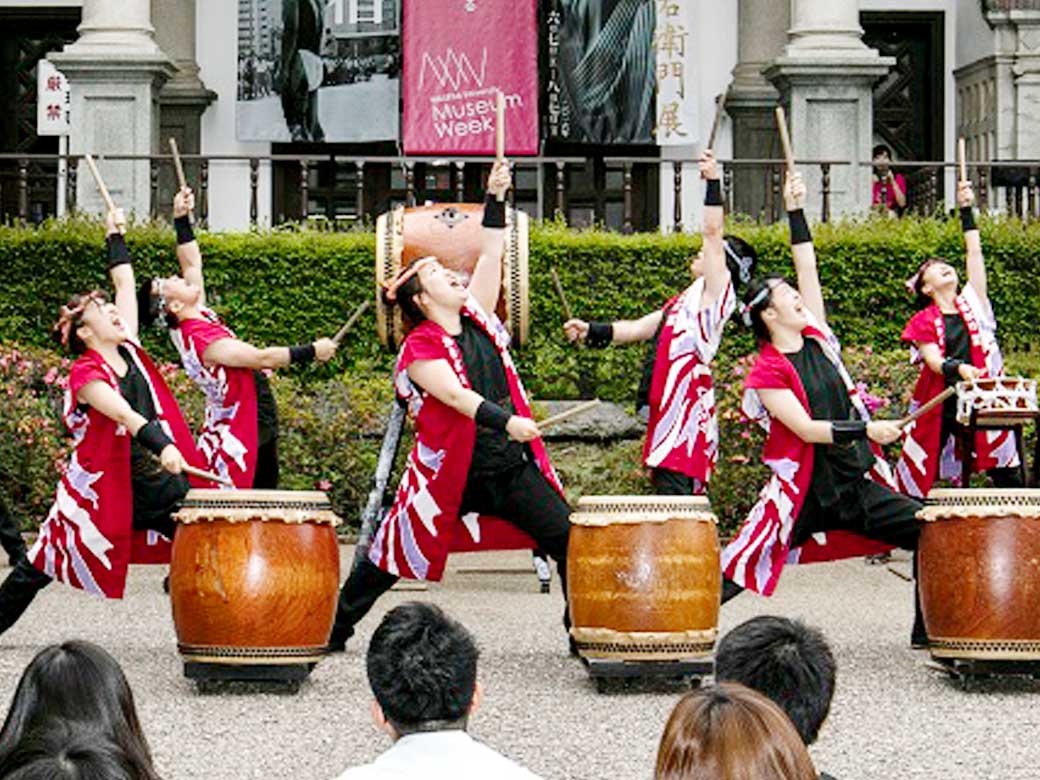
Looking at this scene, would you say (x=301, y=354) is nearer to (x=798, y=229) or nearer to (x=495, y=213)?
(x=495, y=213)

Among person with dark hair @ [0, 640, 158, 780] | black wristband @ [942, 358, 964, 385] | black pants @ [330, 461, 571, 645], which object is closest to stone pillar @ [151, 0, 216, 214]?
black wristband @ [942, 358, 964, 385]

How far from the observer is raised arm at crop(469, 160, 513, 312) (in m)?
10.0

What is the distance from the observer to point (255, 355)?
11180 mm

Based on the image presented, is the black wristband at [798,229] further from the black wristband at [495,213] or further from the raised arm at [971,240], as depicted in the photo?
the raised arm at [971,240]

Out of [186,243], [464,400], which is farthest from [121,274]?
[464,400]

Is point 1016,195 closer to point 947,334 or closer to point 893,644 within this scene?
point 947,334

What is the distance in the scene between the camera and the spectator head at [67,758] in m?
4.38

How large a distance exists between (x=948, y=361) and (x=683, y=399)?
1.82m

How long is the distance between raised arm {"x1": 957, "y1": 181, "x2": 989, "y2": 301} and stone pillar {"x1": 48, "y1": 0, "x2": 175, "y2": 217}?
7.19 meters

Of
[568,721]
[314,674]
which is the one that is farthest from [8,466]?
[568,721]

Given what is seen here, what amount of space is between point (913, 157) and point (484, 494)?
12451mm

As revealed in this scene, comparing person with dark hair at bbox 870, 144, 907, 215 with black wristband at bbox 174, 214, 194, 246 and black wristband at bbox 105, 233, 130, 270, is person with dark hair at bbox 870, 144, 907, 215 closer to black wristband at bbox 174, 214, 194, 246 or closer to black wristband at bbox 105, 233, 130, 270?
black wristband at bbox 174, 214, 194, 246

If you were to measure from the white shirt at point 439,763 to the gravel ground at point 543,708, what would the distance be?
2.38 m

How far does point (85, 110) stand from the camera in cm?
1822
